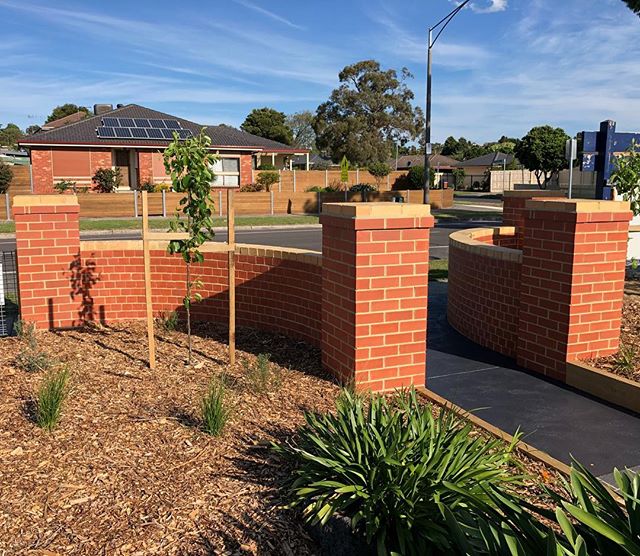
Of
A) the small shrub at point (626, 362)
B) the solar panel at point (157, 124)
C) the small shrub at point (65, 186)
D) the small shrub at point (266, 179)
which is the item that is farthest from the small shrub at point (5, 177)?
the small shrub at point (626, 362)

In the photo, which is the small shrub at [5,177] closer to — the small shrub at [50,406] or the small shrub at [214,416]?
the small shrub at [50,406]

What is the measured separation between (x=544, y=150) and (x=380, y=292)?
54.7m

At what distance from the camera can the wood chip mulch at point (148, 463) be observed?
131 inches

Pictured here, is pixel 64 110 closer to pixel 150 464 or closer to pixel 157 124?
pixel 157 124

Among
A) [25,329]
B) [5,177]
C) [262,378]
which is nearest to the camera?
[262,378]

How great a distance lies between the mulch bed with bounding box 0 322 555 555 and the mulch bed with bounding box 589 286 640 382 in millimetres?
2069

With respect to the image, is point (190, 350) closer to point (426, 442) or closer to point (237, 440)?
point (237, 440)

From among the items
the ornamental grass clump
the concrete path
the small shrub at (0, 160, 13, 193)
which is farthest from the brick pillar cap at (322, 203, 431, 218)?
the small shrub at (0, 160, 13, 193)

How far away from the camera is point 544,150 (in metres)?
55.6

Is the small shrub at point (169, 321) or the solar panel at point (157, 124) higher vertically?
the solar panel at point (157, 124)

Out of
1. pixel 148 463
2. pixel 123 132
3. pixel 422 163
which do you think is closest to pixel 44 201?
pixel 148 463

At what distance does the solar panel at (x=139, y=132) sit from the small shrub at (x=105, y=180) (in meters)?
2.25

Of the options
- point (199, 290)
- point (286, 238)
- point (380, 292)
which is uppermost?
point (380, 292)

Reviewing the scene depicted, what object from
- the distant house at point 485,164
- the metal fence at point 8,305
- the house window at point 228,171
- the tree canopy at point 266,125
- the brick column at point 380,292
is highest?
the tree canopy at point 266,125
